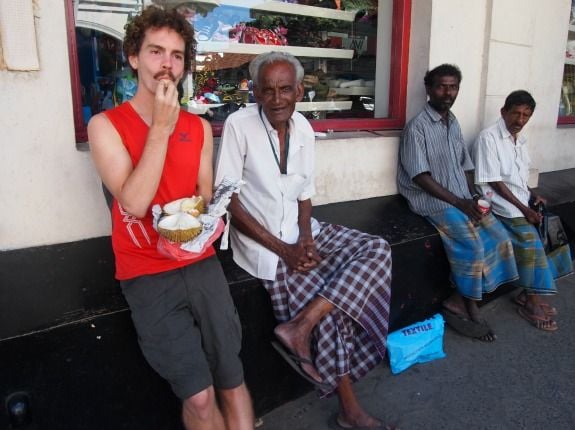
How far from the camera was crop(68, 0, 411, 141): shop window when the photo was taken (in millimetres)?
2596

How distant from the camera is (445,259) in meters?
3.20

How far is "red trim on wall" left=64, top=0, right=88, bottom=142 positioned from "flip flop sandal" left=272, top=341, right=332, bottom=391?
1.42 metres

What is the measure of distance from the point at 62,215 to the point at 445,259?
2.33 meters

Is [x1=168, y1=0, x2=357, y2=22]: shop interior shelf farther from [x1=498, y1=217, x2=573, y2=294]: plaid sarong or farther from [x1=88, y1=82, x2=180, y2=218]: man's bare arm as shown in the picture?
[x1=498, y1=217, x2=573, y2=294]: plaid sarong

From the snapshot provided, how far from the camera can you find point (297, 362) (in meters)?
2.17

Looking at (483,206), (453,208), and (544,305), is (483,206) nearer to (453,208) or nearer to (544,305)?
(453,208)

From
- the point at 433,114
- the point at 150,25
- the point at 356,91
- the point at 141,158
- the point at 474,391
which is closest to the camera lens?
the point at 141,158

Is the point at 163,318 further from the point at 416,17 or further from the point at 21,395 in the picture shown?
the point at 416,17

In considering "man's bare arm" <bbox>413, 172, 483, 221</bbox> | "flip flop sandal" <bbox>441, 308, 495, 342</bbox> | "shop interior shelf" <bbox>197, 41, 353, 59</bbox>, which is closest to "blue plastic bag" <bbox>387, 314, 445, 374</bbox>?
"flip flop sandal" <bbox>441, 308, 495, 342</bbox>

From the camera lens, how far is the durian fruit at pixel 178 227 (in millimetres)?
1582

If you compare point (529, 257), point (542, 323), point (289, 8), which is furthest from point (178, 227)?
point (542, 323)

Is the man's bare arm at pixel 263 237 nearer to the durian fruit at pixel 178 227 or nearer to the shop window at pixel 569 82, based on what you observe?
the durian fruit at pixel 178 227

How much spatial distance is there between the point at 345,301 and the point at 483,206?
4.71 ft

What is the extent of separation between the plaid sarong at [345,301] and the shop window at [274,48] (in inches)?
48.0
